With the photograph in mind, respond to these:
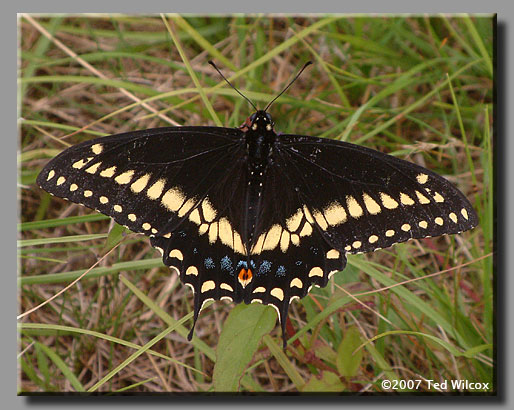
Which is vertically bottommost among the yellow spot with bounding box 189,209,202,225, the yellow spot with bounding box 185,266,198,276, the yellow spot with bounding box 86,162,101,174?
the yellow spot with bounding box 185,266,198,276

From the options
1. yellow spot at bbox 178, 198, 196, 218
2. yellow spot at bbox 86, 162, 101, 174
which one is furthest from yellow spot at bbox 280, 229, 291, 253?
yellow spot at bbox 86, 162, 101, 174

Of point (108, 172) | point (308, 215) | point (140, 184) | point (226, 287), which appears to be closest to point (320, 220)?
point (308, 215)

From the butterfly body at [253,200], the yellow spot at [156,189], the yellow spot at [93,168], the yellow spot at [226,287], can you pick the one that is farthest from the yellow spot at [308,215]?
the yellow spot at [93,168]

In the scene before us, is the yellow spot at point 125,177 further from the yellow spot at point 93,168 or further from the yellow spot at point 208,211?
the yellow spot at point 208,211

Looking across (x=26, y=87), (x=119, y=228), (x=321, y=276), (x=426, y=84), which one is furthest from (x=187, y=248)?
(x=426, y=84)

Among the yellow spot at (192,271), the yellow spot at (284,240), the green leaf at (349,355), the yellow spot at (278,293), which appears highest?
the yellow spot at (284,240)

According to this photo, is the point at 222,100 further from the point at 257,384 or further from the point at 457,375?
the point at 457,375

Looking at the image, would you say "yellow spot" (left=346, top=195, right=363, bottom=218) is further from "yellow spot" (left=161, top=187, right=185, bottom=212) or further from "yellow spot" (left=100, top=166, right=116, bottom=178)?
"yellow spot" (left=100, top=166, right=116, bottom=178)

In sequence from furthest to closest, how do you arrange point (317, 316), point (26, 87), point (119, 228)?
point (26, 87), point (317, 316), point (119, 228)
